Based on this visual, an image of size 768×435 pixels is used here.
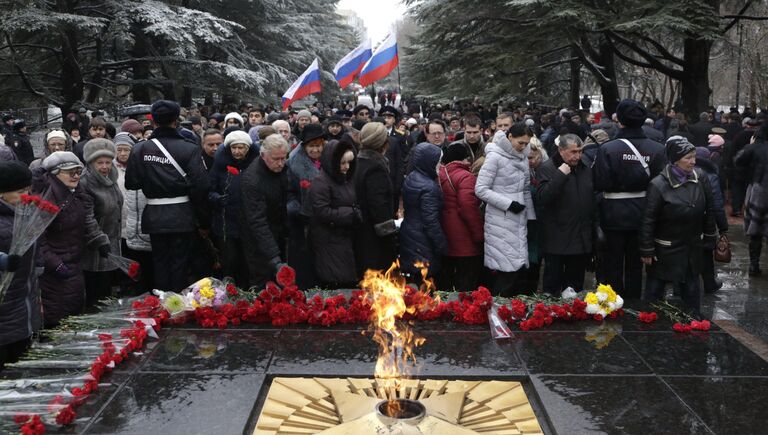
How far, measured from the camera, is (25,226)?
4102 mm

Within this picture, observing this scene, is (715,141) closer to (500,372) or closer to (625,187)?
(625,187)

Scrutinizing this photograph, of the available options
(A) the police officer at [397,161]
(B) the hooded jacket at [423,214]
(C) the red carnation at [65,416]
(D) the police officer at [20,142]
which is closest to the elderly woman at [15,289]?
(C) the red carnation at [65,416]

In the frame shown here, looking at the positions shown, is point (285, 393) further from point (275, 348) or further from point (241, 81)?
point (241, 81)

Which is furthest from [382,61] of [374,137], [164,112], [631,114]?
[164,112]

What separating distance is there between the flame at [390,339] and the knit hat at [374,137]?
1411 mm

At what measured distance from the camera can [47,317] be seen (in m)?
5.07

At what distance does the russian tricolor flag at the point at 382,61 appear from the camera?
11078 millimetres

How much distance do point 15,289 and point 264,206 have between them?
6.23ft

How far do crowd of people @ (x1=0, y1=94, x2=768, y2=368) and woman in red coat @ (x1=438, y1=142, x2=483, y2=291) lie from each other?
0.01m

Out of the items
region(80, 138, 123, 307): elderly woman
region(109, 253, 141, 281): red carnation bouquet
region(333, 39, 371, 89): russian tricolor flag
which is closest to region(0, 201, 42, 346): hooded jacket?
region(109, 253, 141, 281): red carnation bouquet

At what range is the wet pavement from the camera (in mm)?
3549

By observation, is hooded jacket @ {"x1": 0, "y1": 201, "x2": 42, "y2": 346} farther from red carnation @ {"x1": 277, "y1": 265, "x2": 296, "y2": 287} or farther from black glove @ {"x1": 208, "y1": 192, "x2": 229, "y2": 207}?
black glove @ {"x1": 208, "y1": 192, "x2": 229, "y2": 207}

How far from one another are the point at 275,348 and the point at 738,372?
8.91 feet

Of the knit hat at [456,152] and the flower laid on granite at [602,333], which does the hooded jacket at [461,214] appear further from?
the flower laid on granite at [602,333]
